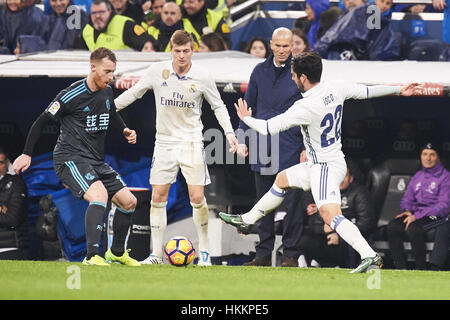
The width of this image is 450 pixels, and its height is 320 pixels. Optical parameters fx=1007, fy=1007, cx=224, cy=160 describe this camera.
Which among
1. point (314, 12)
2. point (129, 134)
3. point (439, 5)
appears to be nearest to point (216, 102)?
point (129, 134)

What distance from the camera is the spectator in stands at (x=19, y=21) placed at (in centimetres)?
1271

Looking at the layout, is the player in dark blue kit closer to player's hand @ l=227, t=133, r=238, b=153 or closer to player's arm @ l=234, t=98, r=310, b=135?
player's hand @ l=227, t=133, r=238, b=153

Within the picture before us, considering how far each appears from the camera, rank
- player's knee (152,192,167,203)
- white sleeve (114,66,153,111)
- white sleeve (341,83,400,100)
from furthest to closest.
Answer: player's knee (152,192,167,203), white sleeve (114,66,153,111), white sleeve (341,83,400,100)

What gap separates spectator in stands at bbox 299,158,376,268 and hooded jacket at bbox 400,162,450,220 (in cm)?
43

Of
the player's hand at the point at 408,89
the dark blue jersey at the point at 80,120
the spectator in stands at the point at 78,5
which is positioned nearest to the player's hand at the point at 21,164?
the dark blue jersey at the point at 80,120

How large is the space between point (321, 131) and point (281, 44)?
4.34 ft

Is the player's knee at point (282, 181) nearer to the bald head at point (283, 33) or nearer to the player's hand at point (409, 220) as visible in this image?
the bald head at point (283, 33)

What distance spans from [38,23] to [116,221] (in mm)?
4993

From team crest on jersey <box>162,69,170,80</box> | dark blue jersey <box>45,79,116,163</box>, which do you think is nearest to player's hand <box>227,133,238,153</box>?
team crest on jersey <box>162,69,170,80</box>

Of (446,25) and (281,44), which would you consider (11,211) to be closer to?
(281,44)

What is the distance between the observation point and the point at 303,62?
319 inches

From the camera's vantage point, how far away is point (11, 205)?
35.9 feet

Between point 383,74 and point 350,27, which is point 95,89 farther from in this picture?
point 350,27

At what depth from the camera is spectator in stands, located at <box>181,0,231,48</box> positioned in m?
12.3
